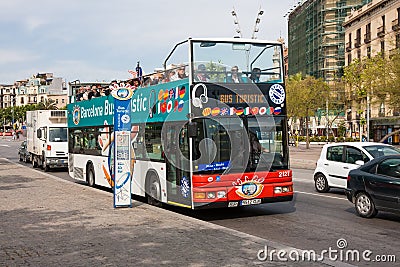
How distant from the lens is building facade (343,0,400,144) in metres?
58.3

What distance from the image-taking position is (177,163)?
12.0 m

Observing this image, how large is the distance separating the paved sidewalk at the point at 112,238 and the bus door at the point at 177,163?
0.50 metres

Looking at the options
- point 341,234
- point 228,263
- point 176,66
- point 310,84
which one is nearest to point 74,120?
point 176,66

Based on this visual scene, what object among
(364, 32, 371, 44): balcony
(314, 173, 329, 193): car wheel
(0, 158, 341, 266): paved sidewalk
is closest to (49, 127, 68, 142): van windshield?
(0, 158, 341, 266): paved sidewalk

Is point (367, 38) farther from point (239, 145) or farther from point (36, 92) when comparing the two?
point (36, 92)

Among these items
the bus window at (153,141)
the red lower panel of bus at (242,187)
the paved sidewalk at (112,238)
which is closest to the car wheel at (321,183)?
the red lower panel of bus at (242,187)

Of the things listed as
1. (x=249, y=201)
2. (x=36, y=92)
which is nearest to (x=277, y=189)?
(x=249, y=201)

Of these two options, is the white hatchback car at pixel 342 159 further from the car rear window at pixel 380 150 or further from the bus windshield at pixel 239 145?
the bus windshield at pixel 239 145

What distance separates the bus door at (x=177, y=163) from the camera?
37.9 ft

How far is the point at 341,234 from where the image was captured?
10148mm

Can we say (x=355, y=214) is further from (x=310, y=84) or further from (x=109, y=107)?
(x=310, y=84)

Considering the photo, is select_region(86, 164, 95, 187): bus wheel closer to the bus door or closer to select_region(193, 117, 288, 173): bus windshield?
the bus door

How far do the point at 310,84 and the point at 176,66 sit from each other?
51857 mm

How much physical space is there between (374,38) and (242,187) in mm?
56759
